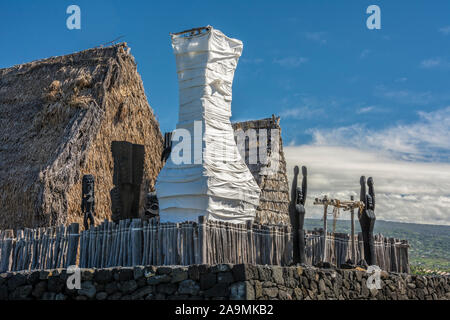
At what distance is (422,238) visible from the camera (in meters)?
55.7

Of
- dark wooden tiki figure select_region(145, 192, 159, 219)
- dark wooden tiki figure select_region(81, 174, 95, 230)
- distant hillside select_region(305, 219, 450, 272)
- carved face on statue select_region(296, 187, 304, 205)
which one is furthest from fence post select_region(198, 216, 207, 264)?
distant hillside select_region(305, 219, 450, 272)

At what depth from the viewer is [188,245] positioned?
8.81m

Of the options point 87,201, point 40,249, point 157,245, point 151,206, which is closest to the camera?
point 157,245

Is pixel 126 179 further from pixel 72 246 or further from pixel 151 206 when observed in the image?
pixel 72 246

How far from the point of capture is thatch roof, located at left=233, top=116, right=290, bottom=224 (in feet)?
A: 56.1

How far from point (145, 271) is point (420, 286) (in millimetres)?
5909

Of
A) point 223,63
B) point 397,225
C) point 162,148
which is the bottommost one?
point 397,225

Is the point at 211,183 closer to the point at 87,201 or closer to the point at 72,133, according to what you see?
the point at 87,201

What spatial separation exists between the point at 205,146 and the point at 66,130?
3.91m

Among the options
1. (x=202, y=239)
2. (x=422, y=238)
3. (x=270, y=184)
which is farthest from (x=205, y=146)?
(x=422, y=238)

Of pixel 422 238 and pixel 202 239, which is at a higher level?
pixel 202 239
